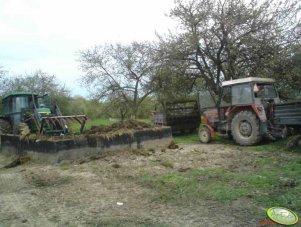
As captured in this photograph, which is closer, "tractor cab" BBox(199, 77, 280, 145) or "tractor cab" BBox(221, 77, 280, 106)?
"tractor cab" BBox(199, 77, 280, 145)

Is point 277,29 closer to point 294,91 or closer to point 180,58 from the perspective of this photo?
point 294,91

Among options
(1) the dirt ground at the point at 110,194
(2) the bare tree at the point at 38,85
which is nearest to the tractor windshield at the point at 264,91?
(1) the dirt ground at the point at 110,194

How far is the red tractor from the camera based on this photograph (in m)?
10.5

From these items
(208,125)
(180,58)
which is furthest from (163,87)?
(208,125)

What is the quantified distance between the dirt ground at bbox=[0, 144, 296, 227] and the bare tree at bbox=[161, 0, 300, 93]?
5574 mm

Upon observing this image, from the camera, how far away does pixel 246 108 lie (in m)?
11.8

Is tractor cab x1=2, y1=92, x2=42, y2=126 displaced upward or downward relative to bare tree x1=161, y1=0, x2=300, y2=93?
downward

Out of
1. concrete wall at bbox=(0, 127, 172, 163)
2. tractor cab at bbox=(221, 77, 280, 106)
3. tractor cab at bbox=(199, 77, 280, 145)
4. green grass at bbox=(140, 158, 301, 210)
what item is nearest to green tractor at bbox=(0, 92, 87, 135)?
concrete wall at bbox=(0, 127, 172, 163)

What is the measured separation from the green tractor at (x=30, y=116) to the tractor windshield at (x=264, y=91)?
5.68 metres

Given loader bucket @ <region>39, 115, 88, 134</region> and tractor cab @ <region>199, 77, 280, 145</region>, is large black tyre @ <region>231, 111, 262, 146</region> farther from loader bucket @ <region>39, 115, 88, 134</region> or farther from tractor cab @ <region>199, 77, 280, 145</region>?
loader bucket @ <region>39, 115, 88, 134</region>

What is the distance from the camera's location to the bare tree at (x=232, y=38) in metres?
14.3

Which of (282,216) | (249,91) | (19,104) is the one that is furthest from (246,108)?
(19,104)

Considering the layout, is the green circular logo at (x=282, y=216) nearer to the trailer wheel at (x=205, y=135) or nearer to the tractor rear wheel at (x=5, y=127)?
the trailer wheel at (x=205, y=135)

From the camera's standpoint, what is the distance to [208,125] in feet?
44.0
